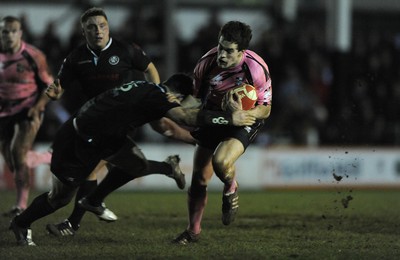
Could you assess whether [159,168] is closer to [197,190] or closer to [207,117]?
[197,190]

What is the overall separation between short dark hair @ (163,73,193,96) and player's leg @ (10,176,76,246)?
1.32m

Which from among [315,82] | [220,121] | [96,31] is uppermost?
[96,31]

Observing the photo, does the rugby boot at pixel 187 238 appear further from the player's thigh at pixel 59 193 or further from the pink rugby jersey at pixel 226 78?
the pink rugby jersey at pixel 226 78

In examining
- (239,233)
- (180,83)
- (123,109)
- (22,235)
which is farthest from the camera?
(239,233)

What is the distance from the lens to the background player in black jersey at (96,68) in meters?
9.06

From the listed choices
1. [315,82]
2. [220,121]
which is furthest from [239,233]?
[315,82]

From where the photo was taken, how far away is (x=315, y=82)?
1898 cm

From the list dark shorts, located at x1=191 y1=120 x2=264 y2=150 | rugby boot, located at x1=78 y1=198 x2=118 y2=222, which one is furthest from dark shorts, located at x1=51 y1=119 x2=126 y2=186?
rugby boot, located at x1=78 y1=198 x2=118 y2=222

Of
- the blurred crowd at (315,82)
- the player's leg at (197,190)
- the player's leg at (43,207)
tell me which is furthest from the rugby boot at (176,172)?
the blurred crowd at (315,82)

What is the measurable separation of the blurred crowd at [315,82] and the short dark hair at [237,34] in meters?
9.90

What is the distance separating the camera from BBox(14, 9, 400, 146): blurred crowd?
1849 cm

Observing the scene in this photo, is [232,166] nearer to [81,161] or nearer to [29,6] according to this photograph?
[81,161]

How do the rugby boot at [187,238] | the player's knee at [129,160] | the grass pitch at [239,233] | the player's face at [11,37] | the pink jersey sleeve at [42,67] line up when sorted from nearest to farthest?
the grass pitch at [239,233]
the rugby boot at [187,238]
the player's knee at [129,160]
the player's face at [11,37]
the pink jersey sleeve at [42,67]

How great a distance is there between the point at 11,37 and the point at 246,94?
13.8 ft
